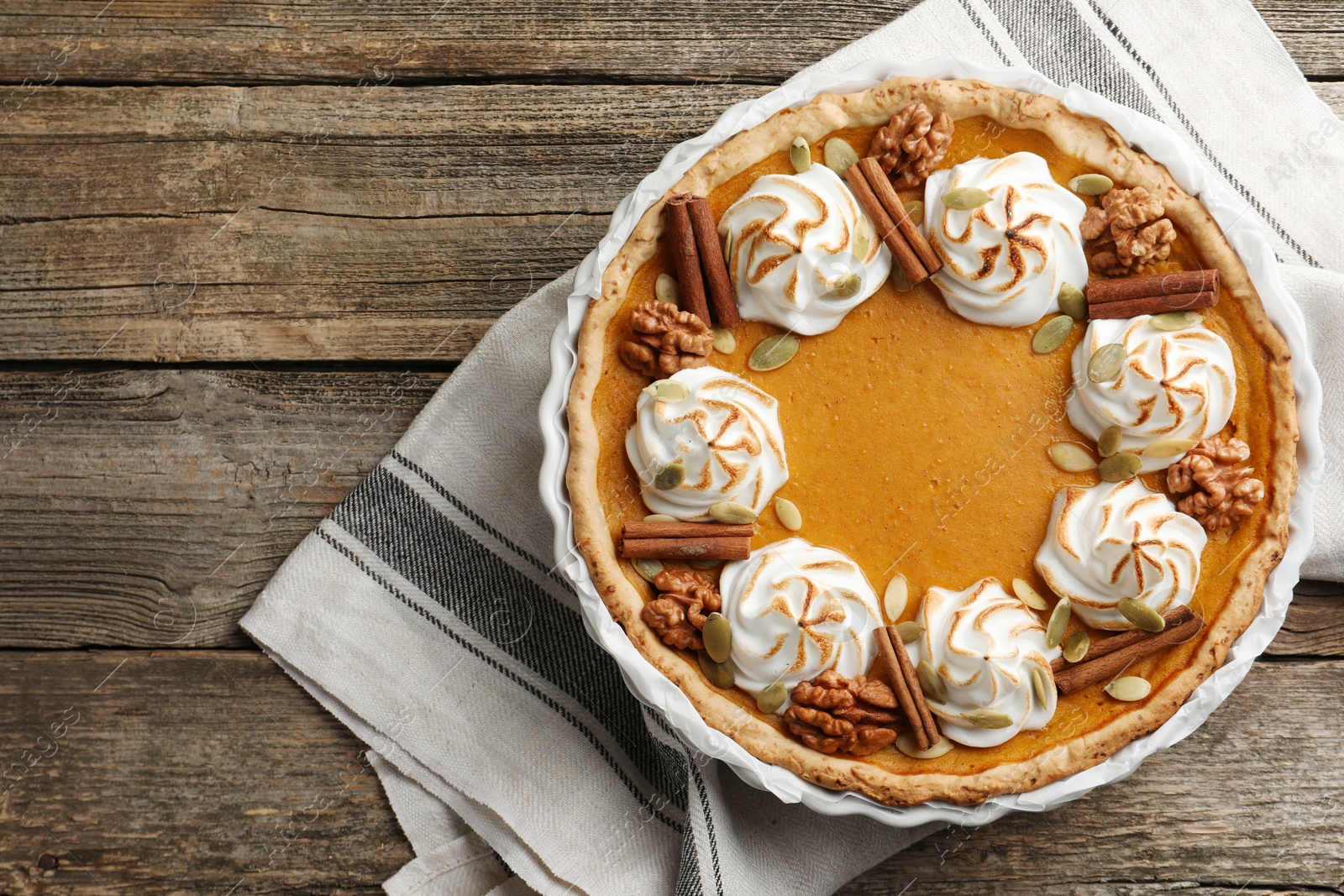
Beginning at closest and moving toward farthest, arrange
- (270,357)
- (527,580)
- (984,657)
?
1. (984,657)
2. (527,580)
3. (270,357)

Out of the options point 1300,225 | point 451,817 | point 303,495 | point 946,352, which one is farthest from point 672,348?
point 1300,225

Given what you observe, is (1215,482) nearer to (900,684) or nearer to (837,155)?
(900,684)

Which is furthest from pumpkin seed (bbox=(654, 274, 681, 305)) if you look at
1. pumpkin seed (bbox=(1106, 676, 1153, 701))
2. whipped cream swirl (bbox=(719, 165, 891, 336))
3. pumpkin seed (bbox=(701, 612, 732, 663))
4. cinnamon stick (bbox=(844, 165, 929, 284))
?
pumpkin seed (bbox=(1106, 676, 1153, 701))

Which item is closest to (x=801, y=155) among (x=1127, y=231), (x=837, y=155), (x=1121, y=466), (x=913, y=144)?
(x=837, y=155)

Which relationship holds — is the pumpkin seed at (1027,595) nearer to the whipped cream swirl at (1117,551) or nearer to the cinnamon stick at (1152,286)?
the whipped cream swirl at (1117,551)

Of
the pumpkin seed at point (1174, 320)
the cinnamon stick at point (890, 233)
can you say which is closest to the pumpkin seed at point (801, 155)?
the cinnamon stick at point (890, 233)

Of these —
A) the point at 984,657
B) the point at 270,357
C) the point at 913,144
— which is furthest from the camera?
the point at 270,357
